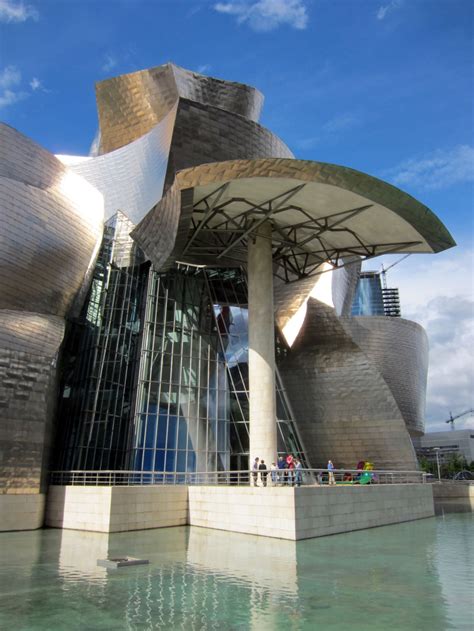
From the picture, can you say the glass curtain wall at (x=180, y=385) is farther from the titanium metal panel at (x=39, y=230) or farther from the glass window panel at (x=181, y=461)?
the titanium metal panel at (x=39, y=230)

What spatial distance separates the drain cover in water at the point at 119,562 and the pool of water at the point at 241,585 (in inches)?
9.0

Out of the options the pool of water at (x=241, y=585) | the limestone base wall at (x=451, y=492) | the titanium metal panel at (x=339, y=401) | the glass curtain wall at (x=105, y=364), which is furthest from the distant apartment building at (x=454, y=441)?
the pool of water at (x=241, y=585)

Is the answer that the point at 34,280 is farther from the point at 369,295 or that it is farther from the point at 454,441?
the point at 369,295

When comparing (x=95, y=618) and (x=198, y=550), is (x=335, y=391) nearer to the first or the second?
(x=198, y=550)

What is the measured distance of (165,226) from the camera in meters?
18.6

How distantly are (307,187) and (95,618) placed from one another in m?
13.9

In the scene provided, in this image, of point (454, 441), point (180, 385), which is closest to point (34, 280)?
point (180, 385)

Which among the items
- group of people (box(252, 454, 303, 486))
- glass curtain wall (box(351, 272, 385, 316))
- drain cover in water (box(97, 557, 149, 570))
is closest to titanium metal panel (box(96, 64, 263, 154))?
group of people (box(252, 454, 303, 486))

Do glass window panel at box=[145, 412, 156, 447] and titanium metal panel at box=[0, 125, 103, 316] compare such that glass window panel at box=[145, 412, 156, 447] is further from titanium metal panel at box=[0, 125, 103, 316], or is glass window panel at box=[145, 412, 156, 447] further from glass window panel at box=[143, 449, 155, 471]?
titanium metal panel at box=[0, 125, 103, 316]

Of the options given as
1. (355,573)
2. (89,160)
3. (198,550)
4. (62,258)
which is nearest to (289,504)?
(198,550)

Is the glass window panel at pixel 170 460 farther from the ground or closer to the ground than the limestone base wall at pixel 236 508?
farther from the ground

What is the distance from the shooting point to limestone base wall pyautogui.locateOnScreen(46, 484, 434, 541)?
44.5 ft

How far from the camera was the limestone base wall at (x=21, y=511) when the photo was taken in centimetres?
1625

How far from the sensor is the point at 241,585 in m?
7.98
